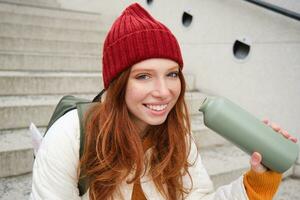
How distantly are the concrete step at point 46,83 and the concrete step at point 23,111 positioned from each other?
10 cm

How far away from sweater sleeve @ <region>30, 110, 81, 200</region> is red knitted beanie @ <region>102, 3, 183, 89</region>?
0.22 m

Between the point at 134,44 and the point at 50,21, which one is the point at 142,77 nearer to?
the point at 134,44

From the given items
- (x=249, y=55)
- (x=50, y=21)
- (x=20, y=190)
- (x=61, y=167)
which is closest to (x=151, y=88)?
(x=61, y=167)

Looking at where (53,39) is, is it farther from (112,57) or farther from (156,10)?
(112,57)

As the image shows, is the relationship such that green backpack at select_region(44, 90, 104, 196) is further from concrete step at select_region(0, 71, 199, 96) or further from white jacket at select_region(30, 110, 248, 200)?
concrete step at select_region(0, 71, 199, 96)

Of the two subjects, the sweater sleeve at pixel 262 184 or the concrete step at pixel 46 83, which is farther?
the concrete step at pixel 46 83

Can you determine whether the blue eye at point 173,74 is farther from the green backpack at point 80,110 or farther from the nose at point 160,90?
the green backpack at point 80,110

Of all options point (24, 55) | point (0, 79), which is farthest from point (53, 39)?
point (0, 79)

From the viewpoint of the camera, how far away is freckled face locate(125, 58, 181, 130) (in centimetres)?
99

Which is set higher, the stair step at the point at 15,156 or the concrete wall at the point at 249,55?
the concrete wall at the point at 249,55

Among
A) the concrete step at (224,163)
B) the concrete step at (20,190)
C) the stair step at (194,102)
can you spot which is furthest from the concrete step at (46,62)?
the concrete step at (224,163)

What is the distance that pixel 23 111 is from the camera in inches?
80.7

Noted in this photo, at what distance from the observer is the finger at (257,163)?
94 cm

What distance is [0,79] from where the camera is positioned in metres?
2.20
